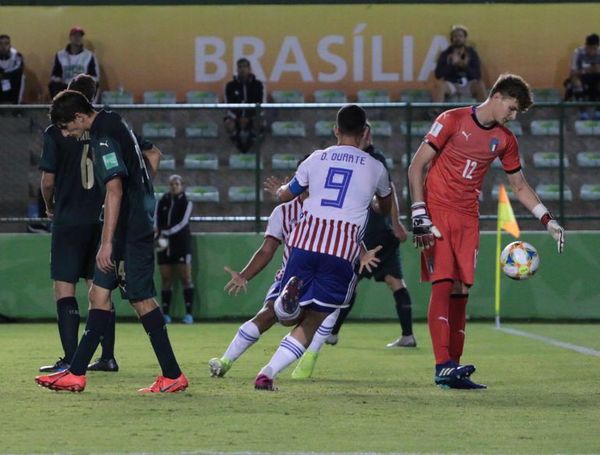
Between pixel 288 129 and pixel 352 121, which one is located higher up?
pixel 352 121

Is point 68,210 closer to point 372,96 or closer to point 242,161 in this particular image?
point 242,161

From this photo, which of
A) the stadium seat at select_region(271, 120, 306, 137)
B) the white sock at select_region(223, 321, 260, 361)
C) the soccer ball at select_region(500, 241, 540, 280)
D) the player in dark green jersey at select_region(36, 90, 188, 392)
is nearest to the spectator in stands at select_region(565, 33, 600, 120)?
the stadium seat at select_region(271, 120, 306, 137)

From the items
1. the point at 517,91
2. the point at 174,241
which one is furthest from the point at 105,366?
the point at 174,241

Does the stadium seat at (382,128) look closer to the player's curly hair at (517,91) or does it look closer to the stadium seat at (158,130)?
the stadium seat at (158,130)

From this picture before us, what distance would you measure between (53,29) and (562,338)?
10876 millimetres

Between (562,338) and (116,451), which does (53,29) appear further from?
(116,451)

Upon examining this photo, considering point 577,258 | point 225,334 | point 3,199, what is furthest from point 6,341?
point 577,258

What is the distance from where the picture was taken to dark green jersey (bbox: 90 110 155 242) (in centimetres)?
830

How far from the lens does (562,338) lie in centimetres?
1415

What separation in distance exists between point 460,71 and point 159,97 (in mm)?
4664

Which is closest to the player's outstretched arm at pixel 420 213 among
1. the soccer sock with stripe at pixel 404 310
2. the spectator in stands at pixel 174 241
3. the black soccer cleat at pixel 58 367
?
the black soccer cleat at pixel 58 367

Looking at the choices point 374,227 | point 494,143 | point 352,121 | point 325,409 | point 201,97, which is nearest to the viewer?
point 325,409

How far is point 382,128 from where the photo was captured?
17.5 meters

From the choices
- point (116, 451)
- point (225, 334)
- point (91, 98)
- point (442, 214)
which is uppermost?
point (91, 98)
